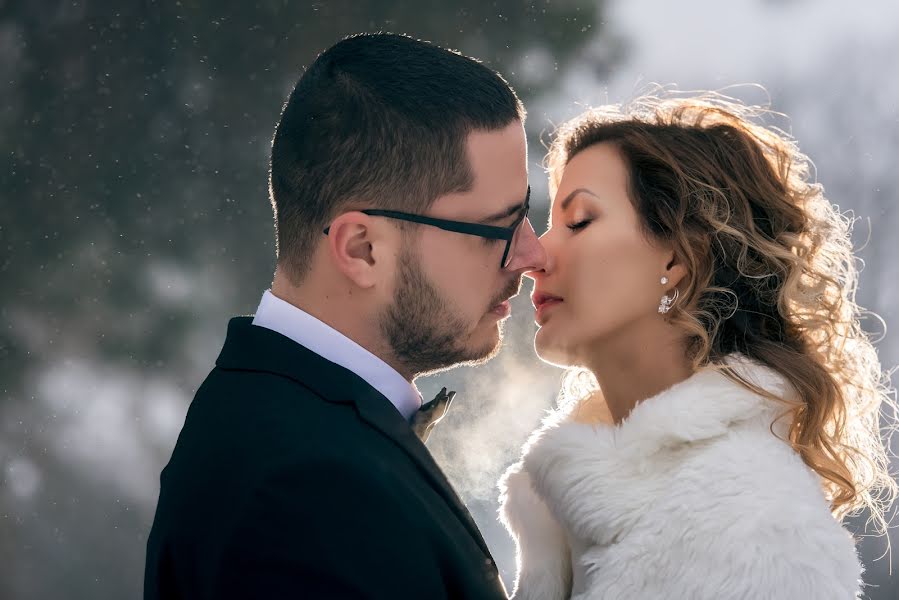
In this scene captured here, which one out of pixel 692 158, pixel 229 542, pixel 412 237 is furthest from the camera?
pixel 692 158

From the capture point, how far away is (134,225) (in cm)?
898

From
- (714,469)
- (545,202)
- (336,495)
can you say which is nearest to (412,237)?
(336,495)

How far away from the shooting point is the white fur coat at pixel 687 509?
2479 millimetres

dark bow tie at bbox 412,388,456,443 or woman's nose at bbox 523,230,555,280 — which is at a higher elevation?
woman's nose at bbox 523,230,555,280

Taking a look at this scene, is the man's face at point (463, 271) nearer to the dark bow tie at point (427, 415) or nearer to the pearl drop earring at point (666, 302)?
the dark bow tie at point (427, 415)

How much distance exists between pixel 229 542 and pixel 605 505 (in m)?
1.13

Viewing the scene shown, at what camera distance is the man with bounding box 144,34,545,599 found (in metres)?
2.03

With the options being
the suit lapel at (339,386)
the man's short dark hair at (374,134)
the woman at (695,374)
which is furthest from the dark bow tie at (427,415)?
the man's short dark hair at (374,134)

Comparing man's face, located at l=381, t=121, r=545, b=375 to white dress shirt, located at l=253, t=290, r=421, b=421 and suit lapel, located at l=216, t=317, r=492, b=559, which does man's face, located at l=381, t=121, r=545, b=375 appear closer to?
white dress shirt, located at l=253, t=290, r=421, b=421

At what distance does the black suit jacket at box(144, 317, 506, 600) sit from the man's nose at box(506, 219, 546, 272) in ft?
2.27

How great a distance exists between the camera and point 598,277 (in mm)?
3209

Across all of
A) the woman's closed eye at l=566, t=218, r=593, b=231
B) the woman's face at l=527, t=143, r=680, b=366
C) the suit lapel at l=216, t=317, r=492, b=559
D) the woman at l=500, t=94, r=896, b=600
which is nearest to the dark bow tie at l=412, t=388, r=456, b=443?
the suit lapel at l=216, t=317, r=492, b=559

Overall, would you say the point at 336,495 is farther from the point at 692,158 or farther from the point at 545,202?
the point at 545,202

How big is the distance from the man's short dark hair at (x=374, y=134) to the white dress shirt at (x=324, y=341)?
12 centimetres
